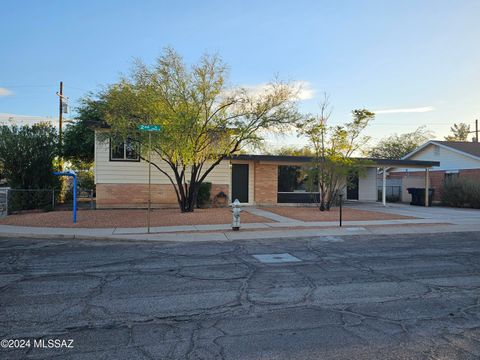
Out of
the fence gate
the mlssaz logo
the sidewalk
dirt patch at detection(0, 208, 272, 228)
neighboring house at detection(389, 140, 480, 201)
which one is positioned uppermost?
neighboring house at detection(389, 140, 480, 201)

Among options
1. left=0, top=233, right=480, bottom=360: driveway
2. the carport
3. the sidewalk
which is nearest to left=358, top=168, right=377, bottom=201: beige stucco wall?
the carport

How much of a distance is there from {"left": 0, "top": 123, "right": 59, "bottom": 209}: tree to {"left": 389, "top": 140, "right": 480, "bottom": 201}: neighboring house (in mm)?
24930

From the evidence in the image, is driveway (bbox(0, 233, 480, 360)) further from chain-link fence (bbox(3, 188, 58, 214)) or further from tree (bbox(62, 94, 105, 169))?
tree (bbox(62, 94, 105, 169))

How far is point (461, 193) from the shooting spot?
24.8m

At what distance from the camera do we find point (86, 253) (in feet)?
31.3

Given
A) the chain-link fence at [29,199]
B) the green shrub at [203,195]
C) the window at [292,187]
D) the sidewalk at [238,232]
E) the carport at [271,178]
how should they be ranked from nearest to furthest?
the sidewalk at [238,232] < the chain-link fence at [29,199] < the green shrub at [203,195] < the carport at [271,178] < the window at [292,187]

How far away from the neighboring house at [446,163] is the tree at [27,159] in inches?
981

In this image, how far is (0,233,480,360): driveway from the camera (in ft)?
13.5

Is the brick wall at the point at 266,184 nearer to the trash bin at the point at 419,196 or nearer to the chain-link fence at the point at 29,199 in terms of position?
the trash bin at the point at 419,196

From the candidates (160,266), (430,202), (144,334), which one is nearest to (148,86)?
(160,266)

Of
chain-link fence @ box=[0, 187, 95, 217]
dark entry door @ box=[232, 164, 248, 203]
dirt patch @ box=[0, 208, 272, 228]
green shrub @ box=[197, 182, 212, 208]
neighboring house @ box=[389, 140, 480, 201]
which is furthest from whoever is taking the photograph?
neighboring house @ box=[389, 140, 480, 201]

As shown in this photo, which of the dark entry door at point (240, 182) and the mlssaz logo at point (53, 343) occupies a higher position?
the dark entry door at point (240, 182)

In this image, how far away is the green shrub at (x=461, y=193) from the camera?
23975 millimetres

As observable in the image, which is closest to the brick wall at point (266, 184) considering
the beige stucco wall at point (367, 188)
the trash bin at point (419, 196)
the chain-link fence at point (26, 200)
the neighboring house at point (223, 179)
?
the neighboring house at point (223, 179)
